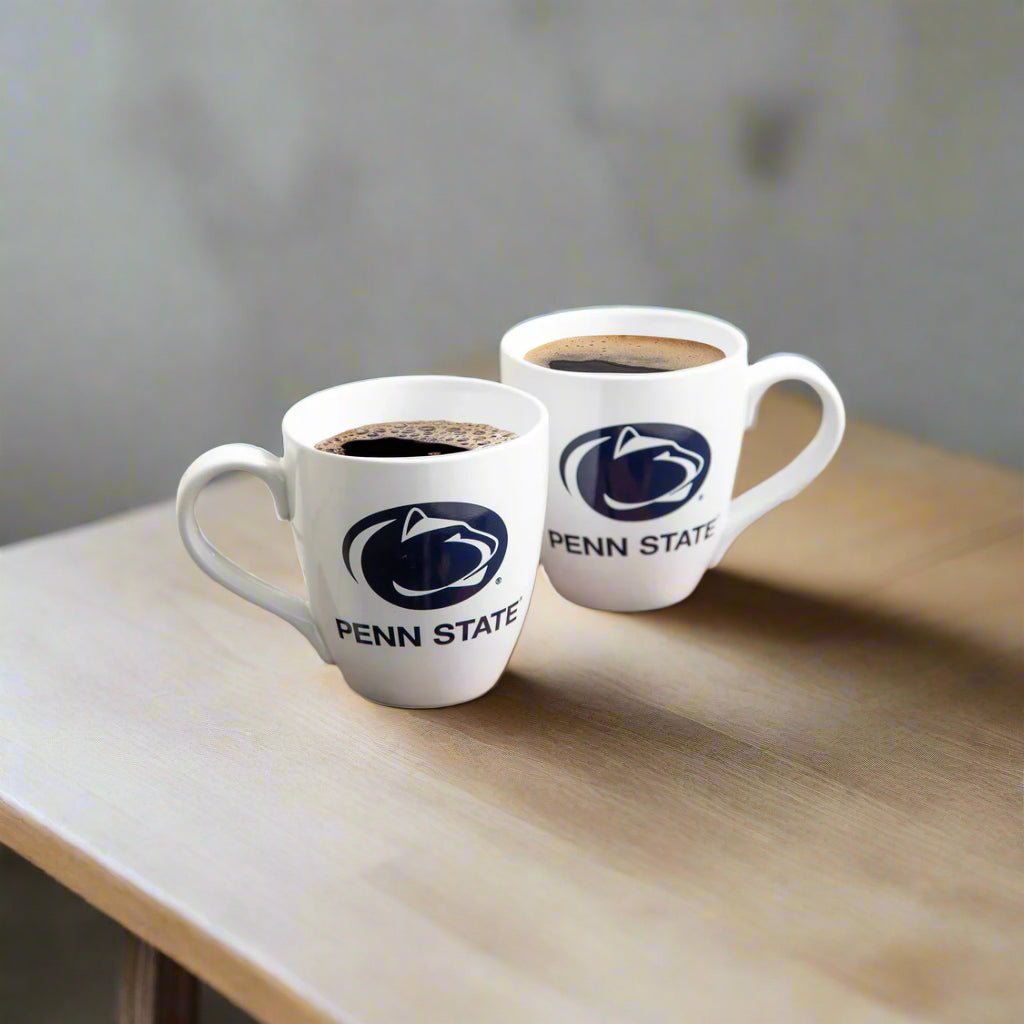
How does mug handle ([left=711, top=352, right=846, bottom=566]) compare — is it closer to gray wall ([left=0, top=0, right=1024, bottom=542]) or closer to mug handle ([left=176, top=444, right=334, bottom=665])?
mug handle ([left=176, top=444, right=334, bottom=665])

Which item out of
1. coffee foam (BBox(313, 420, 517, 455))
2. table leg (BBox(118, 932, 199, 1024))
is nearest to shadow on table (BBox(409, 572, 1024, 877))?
coffee foam (BBox(313, 420, 517, 455))

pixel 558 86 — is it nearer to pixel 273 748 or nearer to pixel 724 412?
pixel 724 412

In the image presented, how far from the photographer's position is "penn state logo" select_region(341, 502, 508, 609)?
54cm

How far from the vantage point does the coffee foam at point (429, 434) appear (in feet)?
1.96

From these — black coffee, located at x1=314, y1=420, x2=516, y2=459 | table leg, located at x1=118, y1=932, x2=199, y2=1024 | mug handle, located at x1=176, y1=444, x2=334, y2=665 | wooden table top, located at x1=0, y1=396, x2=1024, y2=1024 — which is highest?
black coffee, located at x1=314, y1=420, x2=516, y2=459

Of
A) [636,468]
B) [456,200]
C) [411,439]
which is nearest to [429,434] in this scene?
[411,439]

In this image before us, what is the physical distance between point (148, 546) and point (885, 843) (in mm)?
504

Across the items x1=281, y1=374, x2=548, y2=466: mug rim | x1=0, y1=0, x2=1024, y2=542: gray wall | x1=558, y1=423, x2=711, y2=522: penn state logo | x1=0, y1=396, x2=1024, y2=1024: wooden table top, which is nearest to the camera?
x1=0, y1=396, x2=1024, y2=1024: wooden table top

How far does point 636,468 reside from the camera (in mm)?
641

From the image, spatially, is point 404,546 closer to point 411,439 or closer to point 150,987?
point 411,439

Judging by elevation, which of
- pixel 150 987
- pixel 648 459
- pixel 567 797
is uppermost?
pixel 648 459

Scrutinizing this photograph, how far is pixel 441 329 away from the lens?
6.63 ft

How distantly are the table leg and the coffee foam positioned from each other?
0.31m

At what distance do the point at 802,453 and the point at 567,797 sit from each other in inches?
10.5
